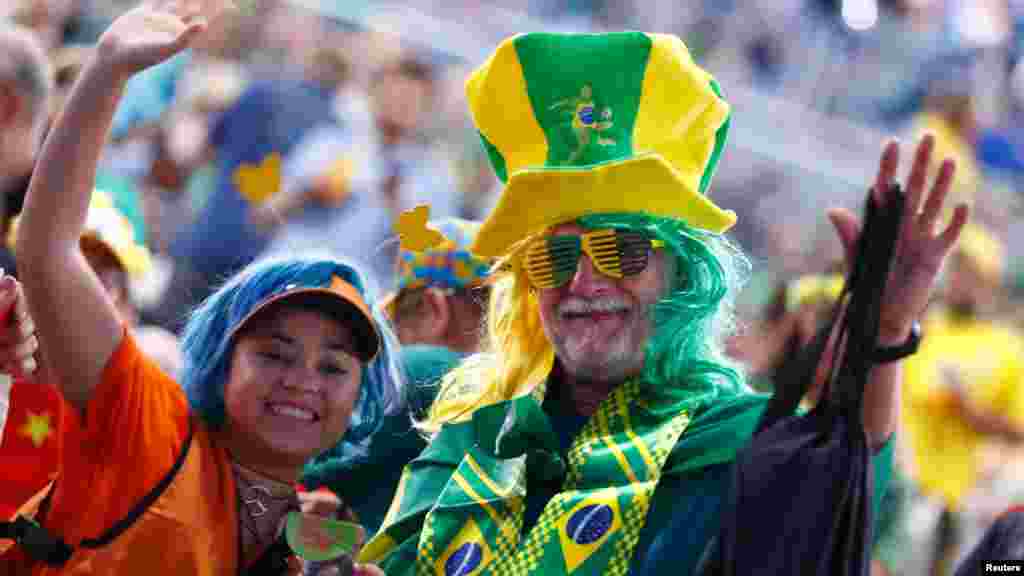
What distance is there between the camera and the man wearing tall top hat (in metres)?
3.56

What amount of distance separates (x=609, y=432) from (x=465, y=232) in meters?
1.62

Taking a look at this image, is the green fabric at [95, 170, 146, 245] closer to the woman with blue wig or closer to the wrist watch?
the woman with blue wig

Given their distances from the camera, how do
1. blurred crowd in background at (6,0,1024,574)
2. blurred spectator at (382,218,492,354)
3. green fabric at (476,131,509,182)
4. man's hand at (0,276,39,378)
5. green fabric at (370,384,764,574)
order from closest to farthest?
man's hand at (0,276,39,378) → green fabric at (370,384,764,574) → green fabric at (476,131,509,182) → blurred spectator at (382,218,492,354) → blurred crowd in background at (6,0,1024,574)

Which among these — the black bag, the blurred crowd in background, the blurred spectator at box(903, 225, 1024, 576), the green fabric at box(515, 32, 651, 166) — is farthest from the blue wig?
the blurred spectator at box(903, 225, 1024, 576)

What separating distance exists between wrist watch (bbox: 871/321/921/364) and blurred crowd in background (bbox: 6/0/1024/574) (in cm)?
184

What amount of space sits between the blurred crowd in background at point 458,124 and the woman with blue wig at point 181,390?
76 centimetres

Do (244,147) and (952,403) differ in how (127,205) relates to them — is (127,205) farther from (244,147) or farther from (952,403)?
(952,403)

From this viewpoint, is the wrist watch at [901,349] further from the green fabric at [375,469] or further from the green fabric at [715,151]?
the green fabric at [375,469]

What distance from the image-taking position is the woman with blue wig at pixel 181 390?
131 inches

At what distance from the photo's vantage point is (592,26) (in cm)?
1004

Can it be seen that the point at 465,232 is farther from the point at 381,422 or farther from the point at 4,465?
the point at 4,465

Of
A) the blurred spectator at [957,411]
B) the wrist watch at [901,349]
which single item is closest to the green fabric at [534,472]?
the wrist watch at [901,349]

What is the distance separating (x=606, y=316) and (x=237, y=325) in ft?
2.34

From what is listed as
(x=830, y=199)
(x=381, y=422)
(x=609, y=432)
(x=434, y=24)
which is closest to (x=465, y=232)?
(x=381, y=422)
